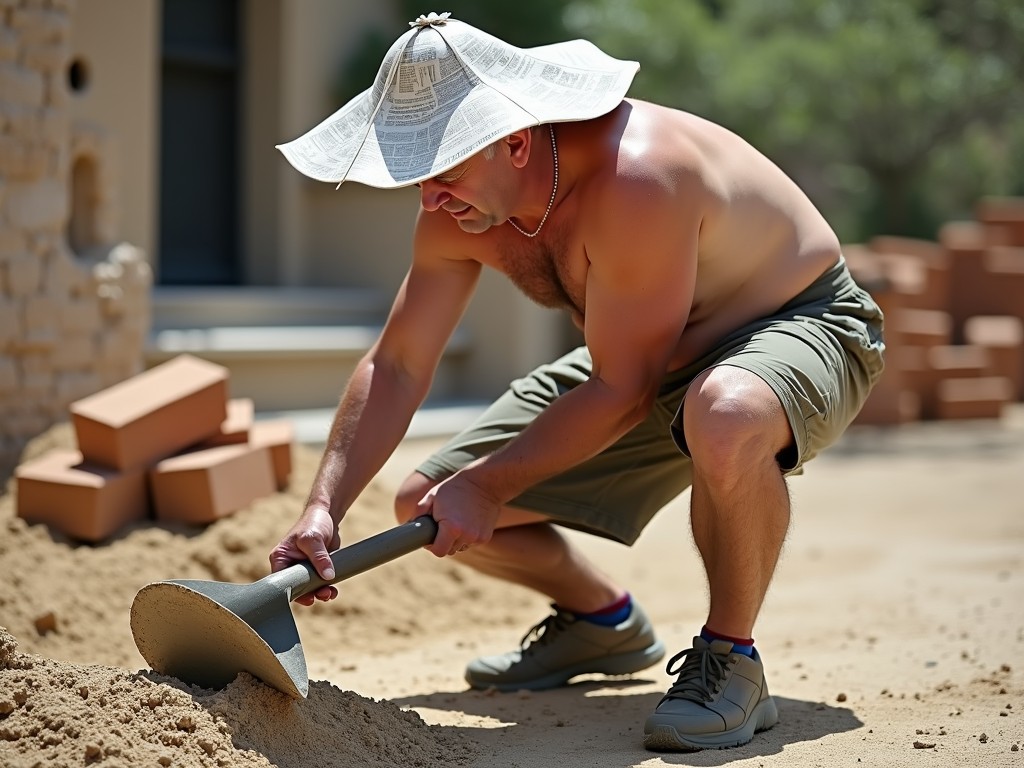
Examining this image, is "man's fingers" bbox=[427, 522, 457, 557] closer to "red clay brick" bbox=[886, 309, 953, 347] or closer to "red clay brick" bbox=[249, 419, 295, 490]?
"red clay brick" bbox=[249, 419, 295, 490]

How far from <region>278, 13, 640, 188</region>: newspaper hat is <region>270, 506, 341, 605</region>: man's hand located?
67cm

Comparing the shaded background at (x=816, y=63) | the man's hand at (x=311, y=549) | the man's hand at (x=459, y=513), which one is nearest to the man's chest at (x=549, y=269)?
the man's hand at (x=459, y=513)

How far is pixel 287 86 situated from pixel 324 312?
58.1 inches

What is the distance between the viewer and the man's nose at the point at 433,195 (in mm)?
2445

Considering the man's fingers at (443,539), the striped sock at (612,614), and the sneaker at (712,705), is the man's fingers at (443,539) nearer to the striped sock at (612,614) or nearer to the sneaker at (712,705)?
the sneaker at (712,705)

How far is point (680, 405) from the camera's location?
2.62 meters

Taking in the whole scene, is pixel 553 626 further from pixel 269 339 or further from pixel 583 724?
pixel 269 339

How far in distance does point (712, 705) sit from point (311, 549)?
0.86 m

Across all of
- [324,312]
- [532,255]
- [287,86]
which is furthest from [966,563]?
[287,86]

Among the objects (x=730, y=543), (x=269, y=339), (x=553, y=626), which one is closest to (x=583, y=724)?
(x=553, y=626)

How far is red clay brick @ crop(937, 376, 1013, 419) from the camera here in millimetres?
8805

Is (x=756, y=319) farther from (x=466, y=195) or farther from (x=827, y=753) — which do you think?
(x=827, y=753)

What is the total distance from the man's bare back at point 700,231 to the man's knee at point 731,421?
0.16m

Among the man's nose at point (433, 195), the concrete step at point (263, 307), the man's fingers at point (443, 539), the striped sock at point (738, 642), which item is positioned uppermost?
the man's nose at point (433, 195)
